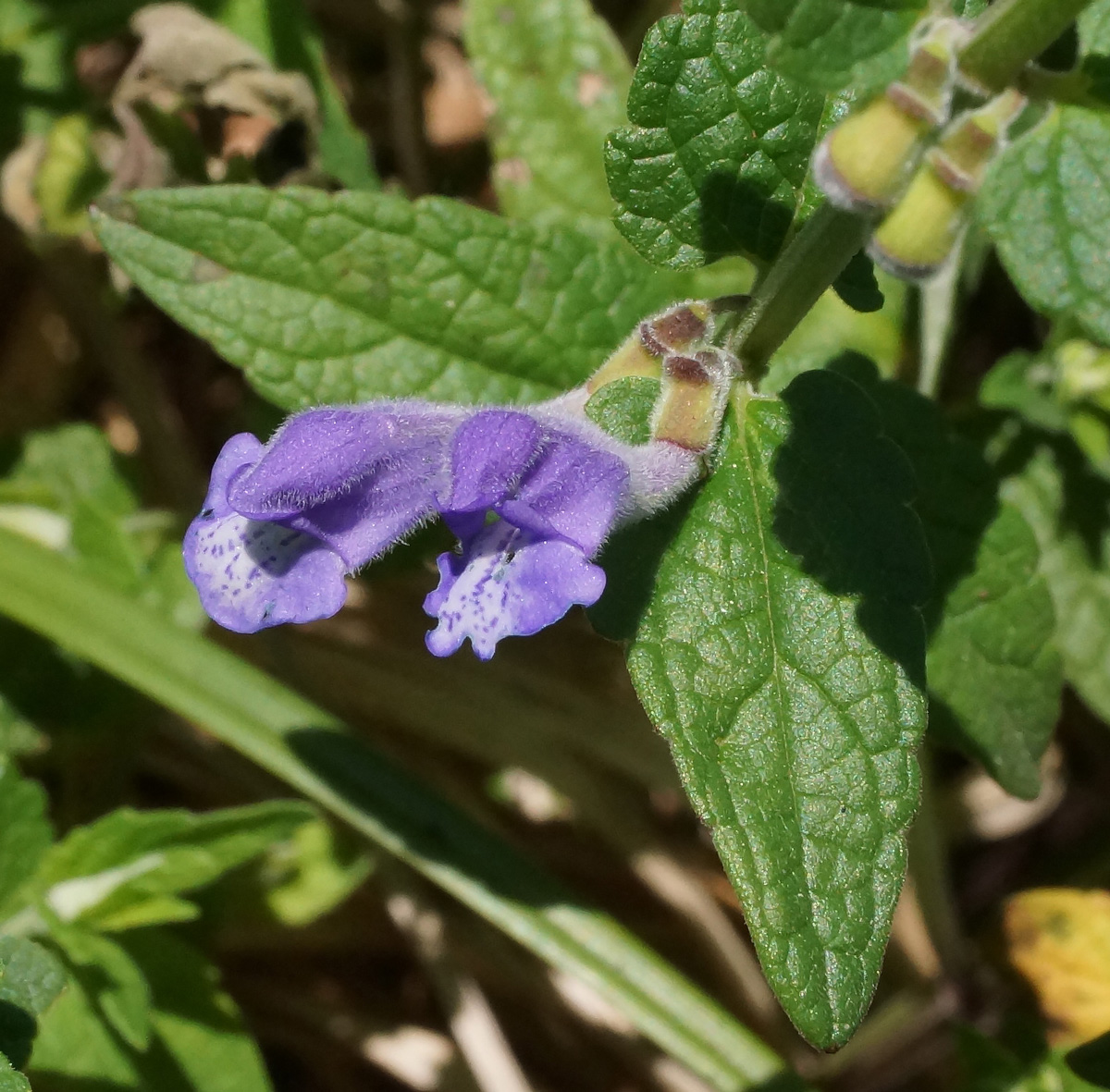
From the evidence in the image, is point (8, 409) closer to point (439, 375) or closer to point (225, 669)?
point (225, 669)

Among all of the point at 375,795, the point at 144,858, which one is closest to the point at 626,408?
the point at 375,795

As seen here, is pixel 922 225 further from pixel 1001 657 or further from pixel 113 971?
pixel 113 971

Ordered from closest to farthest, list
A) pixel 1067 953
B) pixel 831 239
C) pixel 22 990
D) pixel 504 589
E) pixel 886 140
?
pixel 886 140 → pixel 504 589 → pixel 831 239 → pixel 22 990 → pixel 1067 953

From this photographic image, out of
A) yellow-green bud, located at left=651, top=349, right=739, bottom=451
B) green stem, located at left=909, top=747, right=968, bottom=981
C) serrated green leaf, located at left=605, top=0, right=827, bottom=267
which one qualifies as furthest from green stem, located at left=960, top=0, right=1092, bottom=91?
green stem, located at left=909, top=747, right=968, bottom=981

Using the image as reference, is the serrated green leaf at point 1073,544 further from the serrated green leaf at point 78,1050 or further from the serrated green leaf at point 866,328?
the serrated green leaf at point 78,1050

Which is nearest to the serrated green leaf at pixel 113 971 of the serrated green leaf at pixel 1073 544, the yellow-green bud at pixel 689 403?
the yellow-green bud at pixel 689 403

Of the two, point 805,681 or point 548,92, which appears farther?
point 548,92
